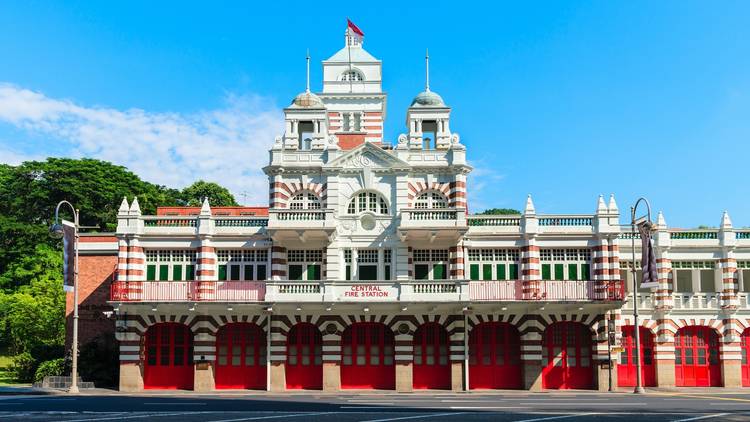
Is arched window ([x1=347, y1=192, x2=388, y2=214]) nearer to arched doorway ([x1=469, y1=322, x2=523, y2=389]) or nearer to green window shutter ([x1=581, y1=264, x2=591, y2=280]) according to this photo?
arched doorway ([x1=469, y1=322, x2=523, y2=389])

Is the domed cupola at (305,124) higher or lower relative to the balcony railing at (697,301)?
higher

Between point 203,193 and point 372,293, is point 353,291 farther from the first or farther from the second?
point 203,193

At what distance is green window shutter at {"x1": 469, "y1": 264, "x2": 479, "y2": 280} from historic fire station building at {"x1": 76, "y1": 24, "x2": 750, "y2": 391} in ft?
0.38

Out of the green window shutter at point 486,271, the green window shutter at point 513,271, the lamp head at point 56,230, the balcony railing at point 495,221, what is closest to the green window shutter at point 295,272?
the balcony railing at point 495,221

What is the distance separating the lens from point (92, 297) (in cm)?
4650

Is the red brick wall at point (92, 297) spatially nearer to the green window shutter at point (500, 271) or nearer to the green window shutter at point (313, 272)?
the green window shutter at point (313, 272)

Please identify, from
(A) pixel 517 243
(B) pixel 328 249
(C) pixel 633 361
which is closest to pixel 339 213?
(B) pixel 328 249

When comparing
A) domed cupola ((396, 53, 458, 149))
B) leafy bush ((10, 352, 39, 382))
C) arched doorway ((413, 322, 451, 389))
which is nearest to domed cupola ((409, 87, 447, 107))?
domed cupola ((396, 53, 458, 149))

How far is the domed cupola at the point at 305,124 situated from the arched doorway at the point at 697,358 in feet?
78.8

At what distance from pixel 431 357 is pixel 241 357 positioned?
1056cm

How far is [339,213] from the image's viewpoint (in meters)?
43.4

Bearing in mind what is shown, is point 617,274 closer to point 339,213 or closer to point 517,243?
point 517,243

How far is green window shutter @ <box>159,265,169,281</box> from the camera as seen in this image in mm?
42781

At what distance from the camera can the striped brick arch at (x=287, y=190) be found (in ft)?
143
